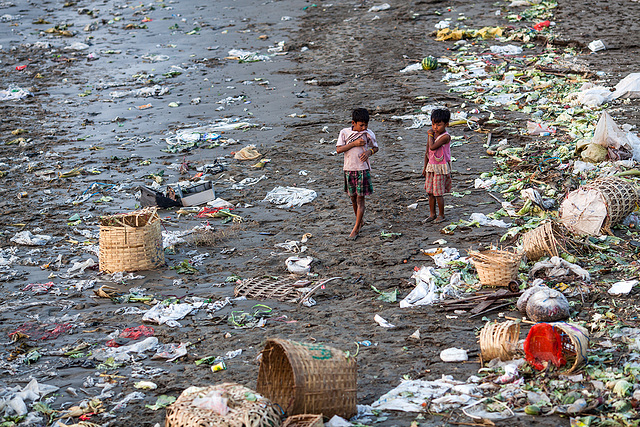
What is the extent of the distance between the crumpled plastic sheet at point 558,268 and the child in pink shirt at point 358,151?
1769 mm

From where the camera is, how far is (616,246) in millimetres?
5227

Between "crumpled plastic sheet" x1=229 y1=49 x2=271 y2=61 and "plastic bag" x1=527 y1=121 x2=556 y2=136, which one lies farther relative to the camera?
"crumpled plastic sheet" x1=229 y1=49 x2=271 y2=61

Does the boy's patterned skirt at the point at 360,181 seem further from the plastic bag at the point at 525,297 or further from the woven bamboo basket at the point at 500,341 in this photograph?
the woven bamboo basket at the point at 500,341

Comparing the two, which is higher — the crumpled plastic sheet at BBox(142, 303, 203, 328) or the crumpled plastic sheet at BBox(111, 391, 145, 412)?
the crumpled plastic sheet at BBox(111, 391, 145, 412)

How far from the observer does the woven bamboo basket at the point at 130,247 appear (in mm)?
5750

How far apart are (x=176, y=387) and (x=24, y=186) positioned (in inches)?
225

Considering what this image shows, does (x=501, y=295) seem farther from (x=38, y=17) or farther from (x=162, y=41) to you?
(x=38, y=17)

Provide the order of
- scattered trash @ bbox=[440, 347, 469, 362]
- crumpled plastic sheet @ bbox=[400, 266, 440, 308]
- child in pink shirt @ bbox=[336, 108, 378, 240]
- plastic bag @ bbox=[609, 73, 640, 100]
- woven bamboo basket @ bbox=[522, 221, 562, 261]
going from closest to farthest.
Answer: scattered trash @ bbox=[440, 347, 469, 362]
crumpled plastic sheet @ bbox=[400, 266, 440, 308]
woven bamboo basket @ bbox=[522, 221, 562, 261]
child in pink shirt @ bbox=[336, 108, 378, 240]
plastic bag @ bbox=[609, 73, 640, 100]

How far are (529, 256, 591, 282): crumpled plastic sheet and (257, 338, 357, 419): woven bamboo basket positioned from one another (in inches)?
85.0

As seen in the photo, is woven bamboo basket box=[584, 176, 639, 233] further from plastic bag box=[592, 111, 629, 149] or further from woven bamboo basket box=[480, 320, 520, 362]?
woven bamboo basket box=[480, 320, 520, 362]

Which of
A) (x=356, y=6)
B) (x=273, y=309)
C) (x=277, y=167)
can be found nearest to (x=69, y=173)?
(x=277, y=167)

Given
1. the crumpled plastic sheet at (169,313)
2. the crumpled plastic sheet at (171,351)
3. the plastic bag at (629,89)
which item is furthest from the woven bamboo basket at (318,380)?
the plastic bag at (629,89)

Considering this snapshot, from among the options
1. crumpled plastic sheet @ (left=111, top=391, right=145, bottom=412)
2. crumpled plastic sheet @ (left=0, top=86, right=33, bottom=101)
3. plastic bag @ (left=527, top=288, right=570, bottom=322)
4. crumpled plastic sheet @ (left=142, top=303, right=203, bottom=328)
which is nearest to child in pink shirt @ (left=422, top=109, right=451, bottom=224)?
plastic bag @ (left=527, top=288, right=570, bottom=322)

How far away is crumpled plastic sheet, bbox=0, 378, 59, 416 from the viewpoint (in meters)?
3.72
